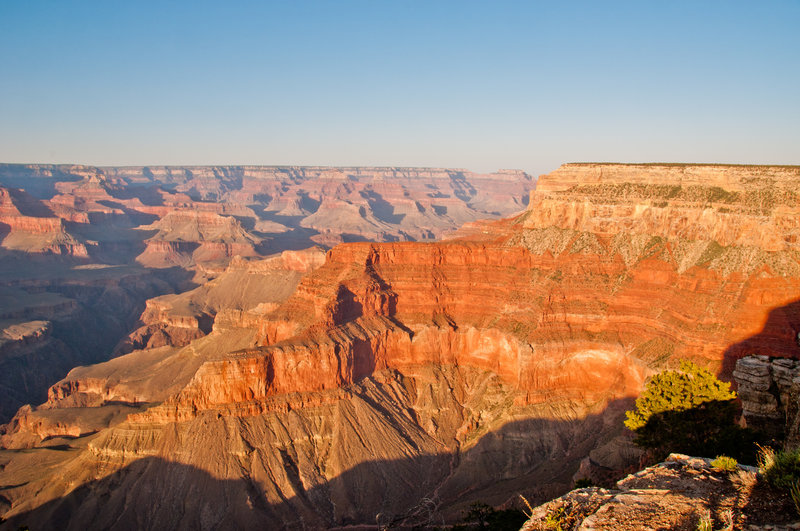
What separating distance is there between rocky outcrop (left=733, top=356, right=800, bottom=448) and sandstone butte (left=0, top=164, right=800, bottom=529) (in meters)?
12.0

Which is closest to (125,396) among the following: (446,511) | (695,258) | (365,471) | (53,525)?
(53,525)

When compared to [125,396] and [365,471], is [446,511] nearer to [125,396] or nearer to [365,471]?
[365,471]

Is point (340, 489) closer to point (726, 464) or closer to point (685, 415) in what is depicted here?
point (685, 415)

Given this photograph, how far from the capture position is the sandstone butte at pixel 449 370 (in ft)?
163

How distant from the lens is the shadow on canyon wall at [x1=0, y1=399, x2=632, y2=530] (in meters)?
47.4

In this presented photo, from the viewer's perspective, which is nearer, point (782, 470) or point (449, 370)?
point (782, 470)

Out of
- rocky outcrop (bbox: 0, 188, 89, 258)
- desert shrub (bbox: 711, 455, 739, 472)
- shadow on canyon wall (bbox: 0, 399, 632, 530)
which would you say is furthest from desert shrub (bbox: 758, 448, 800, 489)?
rocky outcrop (bbox: 0, 188, 89, 258)

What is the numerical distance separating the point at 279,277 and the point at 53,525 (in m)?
86.9

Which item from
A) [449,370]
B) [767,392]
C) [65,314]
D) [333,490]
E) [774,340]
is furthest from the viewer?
[65,314]

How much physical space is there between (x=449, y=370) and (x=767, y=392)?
1561 inches

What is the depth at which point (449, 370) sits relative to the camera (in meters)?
69.4

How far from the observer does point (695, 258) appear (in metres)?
59.0

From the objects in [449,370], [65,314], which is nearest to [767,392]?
[449,370]

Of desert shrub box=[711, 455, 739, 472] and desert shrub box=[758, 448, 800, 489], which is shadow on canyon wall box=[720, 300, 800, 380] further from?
desert shrub box=[758, 448, 800, 489]
